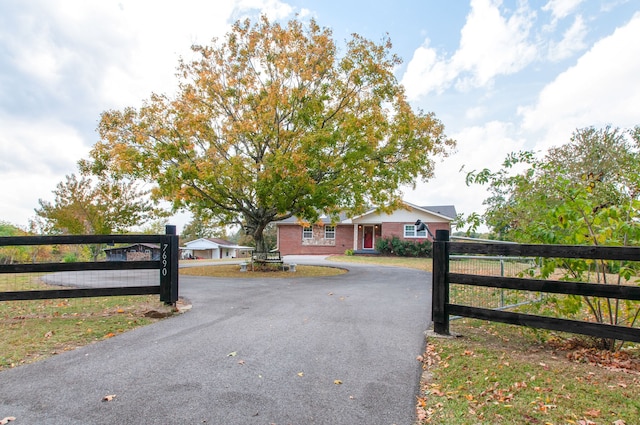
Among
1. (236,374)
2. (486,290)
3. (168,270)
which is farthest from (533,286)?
(168,270)

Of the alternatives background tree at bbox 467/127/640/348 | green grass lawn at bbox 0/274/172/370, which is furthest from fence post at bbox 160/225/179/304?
background tree at bbox 467/127/640/348

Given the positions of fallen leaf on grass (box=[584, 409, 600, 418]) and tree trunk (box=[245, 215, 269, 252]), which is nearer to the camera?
fallen leaf on grass (box=[584, 409, 600, 418])

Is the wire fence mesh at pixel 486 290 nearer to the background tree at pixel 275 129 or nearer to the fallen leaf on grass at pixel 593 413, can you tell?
the fallen leaf on grass at pixel 593 413

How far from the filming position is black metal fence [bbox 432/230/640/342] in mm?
3830

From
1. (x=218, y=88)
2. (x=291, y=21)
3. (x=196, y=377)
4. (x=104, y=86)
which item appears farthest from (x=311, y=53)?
(x=196, y=377)

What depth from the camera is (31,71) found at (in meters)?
10.4

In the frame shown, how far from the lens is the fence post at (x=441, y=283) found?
5094mm

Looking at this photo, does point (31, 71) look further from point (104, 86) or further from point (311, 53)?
point (311, 53)

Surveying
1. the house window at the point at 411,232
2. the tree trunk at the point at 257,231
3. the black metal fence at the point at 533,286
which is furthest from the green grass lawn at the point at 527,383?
the house window at the point at 411,232

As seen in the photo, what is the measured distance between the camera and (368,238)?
103 feet

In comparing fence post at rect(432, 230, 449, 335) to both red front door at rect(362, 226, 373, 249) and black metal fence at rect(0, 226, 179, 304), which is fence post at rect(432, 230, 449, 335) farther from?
red front door at rect(362, 226, 373, 249)

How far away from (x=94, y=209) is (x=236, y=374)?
24.5 m

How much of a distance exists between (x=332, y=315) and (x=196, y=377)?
3295 millimetres

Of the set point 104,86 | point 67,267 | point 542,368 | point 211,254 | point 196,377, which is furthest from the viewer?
point 211,254
